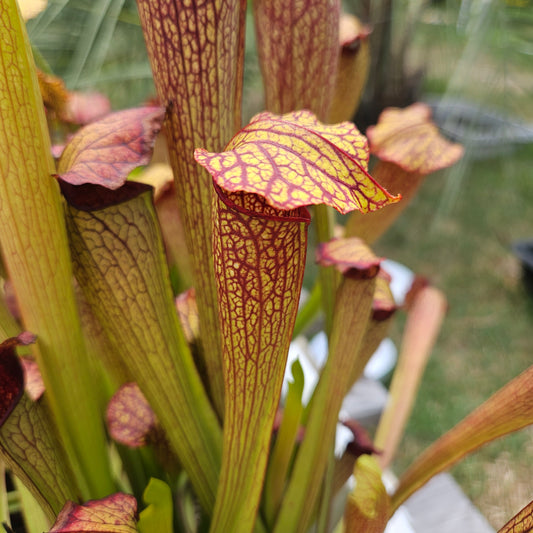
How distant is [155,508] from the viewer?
13.8 inches

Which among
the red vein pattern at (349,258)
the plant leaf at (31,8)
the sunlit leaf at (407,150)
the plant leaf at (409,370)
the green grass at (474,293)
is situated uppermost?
the plant leaf at (31,8)

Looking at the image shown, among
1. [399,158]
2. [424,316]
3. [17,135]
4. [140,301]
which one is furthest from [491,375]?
[17,135]

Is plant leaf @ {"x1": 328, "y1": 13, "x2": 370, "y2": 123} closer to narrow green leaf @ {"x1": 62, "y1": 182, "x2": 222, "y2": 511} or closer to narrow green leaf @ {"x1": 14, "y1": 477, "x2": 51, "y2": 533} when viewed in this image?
narrow green leaf @ {"x1": 62, "y1": 182, "x2": 222, "y2": 511}

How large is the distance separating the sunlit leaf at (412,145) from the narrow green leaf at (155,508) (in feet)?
1.11

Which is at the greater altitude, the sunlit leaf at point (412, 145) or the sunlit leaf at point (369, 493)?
the sunlit leaf at point (412, 145)

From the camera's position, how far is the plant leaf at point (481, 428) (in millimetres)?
410

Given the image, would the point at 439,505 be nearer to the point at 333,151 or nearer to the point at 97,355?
the point at 97,355

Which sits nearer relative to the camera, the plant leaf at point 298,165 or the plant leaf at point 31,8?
the plant leaf at point 298,165

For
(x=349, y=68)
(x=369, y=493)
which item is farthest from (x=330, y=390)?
(x=349, y=68)

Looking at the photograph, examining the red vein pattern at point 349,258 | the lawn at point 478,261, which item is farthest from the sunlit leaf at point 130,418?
the lawn at point 478,261

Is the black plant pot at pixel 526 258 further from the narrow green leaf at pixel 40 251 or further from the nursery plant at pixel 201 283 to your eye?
the narrow green leaf at pixel 40 251

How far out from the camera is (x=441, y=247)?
2.21 metres

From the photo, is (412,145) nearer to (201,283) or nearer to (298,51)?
(298,51)

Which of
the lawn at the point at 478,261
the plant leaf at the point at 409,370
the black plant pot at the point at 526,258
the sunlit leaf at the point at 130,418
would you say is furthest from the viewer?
the black plant pot at the point at 526,258
